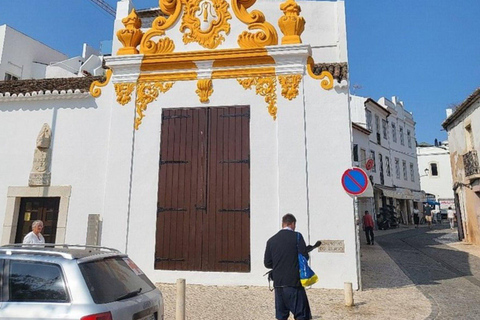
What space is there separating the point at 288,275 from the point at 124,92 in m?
6.57

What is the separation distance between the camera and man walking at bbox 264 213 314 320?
166 inches

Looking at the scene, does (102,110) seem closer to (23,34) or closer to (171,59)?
(171,59)

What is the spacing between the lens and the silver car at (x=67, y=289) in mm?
2912

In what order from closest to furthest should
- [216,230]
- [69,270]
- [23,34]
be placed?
1. [69,270]
2. [216,230]
3. [23,34]

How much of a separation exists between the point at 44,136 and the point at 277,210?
6.21 m

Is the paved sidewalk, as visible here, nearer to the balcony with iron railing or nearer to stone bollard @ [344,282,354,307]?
stone bollard @ [344,282,354,307]

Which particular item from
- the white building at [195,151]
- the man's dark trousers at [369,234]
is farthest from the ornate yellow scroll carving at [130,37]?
the man's dark trousers at [369,234]

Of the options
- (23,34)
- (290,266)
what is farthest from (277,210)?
(23,34)

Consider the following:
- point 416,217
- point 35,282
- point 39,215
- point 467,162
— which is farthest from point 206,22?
point 416,217

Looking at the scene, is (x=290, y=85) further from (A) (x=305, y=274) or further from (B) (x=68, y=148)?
(B) (x=68, y=148)

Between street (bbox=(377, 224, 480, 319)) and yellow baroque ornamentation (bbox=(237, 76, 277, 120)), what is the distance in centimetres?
503

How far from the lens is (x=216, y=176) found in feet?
26.5

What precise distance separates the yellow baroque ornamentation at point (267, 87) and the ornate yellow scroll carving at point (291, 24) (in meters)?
1.05

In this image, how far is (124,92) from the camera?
8789 mm
